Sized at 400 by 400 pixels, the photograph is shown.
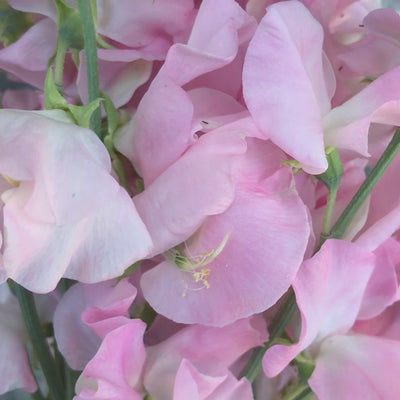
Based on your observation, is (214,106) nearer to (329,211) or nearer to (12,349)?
(329,211)

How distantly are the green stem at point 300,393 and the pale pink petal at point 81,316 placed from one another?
122 millimetres

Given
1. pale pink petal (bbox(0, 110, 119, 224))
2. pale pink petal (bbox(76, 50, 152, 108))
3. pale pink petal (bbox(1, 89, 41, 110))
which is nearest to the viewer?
pale pink petal (bbox(0, 110, 119, 224))

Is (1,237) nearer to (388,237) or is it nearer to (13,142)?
(13,142)

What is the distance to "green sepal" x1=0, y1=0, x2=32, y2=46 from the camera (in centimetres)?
45

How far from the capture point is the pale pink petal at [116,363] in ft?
1.24

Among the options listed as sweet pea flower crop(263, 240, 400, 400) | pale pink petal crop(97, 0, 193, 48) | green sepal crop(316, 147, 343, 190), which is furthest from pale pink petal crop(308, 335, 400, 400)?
pale pink petal crop(97, 0, 193, 48)

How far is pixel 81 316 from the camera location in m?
0.42

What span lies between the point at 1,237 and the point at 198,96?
125 mm

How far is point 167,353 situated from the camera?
0.43 meters

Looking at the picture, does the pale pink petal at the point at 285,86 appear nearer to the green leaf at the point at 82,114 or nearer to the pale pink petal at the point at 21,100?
the green leaf at the point at 82,114

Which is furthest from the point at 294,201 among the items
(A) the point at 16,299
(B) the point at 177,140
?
(A) the point at 16,299

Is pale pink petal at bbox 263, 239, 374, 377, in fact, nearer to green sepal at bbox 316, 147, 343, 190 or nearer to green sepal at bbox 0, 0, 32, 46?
green sepal at bbox 316, 147, 343, 190

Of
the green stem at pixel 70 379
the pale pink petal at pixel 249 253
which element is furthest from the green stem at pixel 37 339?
Result: the pale pink petal at pixel 249 253

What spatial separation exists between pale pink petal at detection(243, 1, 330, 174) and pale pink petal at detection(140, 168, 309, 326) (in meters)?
0.02
